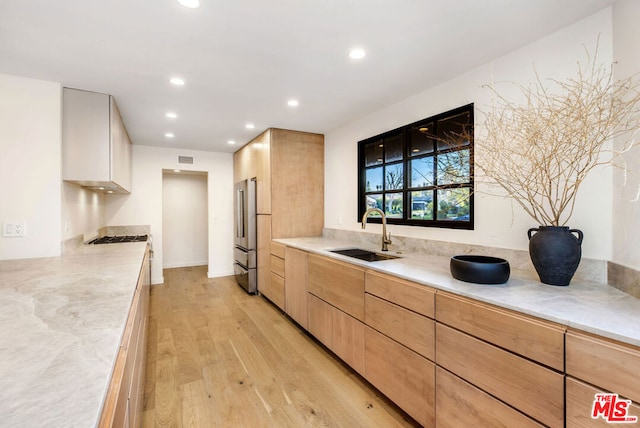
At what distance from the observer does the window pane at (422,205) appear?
270cm

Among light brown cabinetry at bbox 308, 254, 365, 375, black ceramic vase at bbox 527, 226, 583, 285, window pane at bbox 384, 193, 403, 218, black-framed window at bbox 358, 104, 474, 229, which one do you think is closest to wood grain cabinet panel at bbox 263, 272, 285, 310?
light brown cabinetry at bbox 308, 254, 365, 375

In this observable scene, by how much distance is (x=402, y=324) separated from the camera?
1.85m

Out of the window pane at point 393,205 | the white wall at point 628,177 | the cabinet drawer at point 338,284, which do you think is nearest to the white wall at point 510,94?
the white wall at point 628,177

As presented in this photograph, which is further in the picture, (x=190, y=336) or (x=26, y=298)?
(x=190, y=336)

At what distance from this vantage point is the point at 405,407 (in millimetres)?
1813

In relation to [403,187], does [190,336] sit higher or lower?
lower

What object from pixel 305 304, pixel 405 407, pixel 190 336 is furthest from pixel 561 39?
pixel 190 336

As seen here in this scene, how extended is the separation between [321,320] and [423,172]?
172 centimetres

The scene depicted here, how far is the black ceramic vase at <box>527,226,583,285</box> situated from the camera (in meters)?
1.48

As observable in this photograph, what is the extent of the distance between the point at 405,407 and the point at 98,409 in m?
1.76

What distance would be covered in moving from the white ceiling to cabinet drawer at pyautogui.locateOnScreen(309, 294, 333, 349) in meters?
2.03

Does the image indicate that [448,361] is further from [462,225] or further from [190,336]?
[190,336]

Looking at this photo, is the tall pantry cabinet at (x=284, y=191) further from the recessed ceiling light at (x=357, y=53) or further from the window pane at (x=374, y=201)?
the recessed ceiling light at (x=357, y=53)

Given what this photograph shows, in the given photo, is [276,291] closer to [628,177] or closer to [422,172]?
[422,172]
